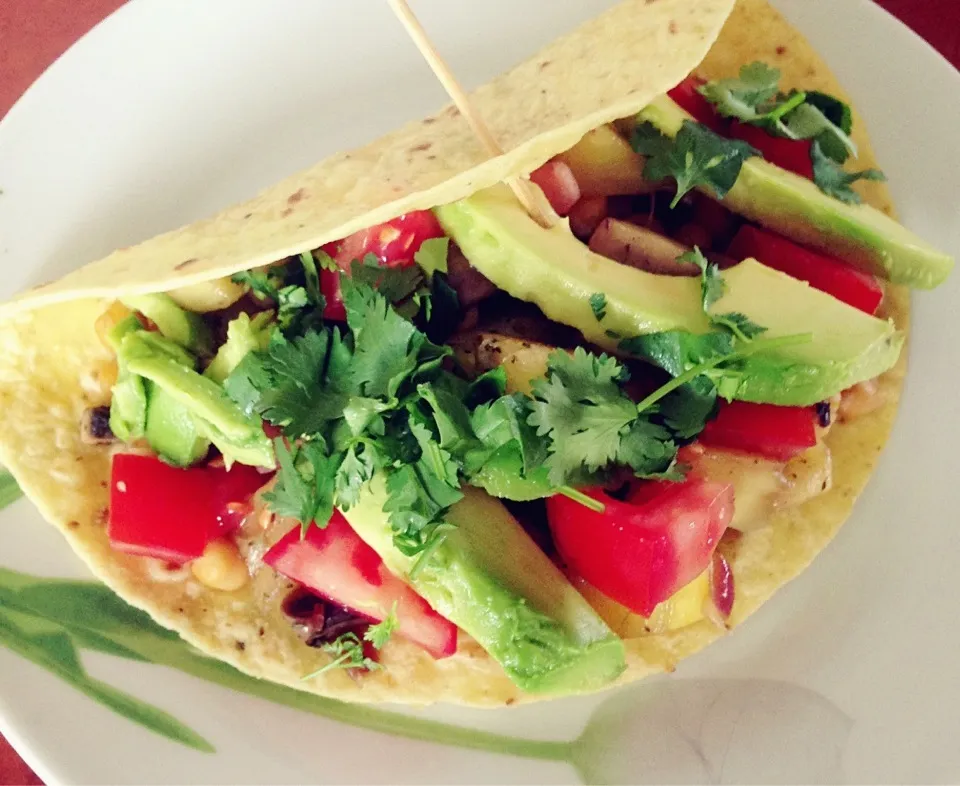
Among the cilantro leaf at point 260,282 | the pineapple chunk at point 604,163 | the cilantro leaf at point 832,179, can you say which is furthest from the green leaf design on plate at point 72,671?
the cilantro leaf at point 832,179

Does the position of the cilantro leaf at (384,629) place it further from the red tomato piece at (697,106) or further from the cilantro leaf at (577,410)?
the red tomato piece at (697,106)

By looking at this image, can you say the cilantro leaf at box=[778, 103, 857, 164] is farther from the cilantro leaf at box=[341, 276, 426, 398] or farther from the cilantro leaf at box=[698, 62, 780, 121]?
the cilantro leaf at box=[341, 276, 426, 398]

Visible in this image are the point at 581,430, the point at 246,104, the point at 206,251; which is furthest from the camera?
the point at 246,104

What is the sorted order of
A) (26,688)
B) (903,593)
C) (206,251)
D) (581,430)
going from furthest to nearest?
(903,593) → (26,688) → (206,251) → (581,430)

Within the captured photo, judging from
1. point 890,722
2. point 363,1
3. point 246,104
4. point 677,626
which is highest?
point 363,1

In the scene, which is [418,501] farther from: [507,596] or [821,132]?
[821,132]

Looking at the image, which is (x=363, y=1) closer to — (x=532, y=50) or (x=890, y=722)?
(x=532, y=50)

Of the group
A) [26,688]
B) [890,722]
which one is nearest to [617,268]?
[890,722]
